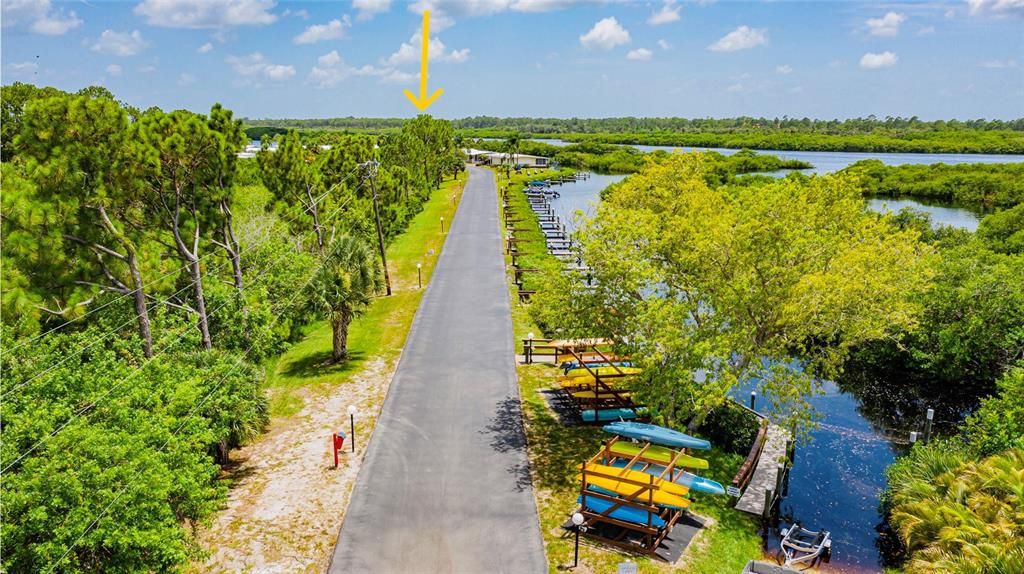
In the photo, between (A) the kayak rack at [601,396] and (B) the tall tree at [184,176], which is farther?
(A) the kayak rack at [601,396]

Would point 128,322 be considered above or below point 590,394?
above

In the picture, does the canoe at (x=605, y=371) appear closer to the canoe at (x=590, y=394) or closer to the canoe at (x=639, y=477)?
the canoe at (x=590, y=394)

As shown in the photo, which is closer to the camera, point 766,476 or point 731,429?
A: point 766,476

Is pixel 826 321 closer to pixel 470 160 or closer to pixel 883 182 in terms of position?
pixel 883 182

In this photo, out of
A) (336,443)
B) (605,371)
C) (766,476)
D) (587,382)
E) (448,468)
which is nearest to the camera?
(336,443)

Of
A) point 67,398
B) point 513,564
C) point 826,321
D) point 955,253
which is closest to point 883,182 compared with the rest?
point 955,253

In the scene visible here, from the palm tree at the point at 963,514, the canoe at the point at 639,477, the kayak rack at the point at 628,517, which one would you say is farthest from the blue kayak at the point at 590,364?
the palm tree at the point at 963,514

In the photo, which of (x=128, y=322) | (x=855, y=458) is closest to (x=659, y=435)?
(x=855, y=458)

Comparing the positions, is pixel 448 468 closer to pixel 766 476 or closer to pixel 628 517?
pixel 628 517
